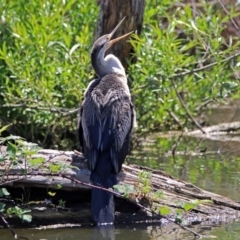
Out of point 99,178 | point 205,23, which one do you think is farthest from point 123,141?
point 205,23

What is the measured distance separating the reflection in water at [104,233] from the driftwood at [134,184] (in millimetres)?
217

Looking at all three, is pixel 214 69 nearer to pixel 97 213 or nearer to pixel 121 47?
pixel 121 47

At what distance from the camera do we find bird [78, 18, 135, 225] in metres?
6.32

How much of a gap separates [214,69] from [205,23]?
983mm

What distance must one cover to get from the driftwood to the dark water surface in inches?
6.0

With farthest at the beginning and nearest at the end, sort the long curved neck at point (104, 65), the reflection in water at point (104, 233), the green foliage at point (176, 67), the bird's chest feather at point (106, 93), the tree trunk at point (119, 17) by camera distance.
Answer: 1. the tree trunk at point (119, 17)
2. the green foliage at point (176, 67)
3. the long curved neck at point (104, 65)
4. the bird's chest feather at point (106, 93)
5. the reflection in water at point (104, 233)

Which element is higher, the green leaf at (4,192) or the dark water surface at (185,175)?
the green leaf at (4,192)

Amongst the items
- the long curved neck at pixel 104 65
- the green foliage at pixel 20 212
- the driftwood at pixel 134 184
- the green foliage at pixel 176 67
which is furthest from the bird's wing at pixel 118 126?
the green foliage at pixel 176 67

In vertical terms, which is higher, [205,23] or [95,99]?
[205,23]

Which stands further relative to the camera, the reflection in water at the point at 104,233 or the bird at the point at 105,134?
the bird at the point at 105,134

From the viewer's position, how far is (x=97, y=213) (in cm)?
629

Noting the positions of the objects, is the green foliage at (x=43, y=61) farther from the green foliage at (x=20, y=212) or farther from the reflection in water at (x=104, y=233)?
the green foliage at (x=20, y=212)

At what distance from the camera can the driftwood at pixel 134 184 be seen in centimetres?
634

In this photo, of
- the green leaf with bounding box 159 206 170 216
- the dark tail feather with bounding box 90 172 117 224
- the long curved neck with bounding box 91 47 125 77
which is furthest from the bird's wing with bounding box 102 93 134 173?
the long curved neck with bounding box 91 47 125 77
